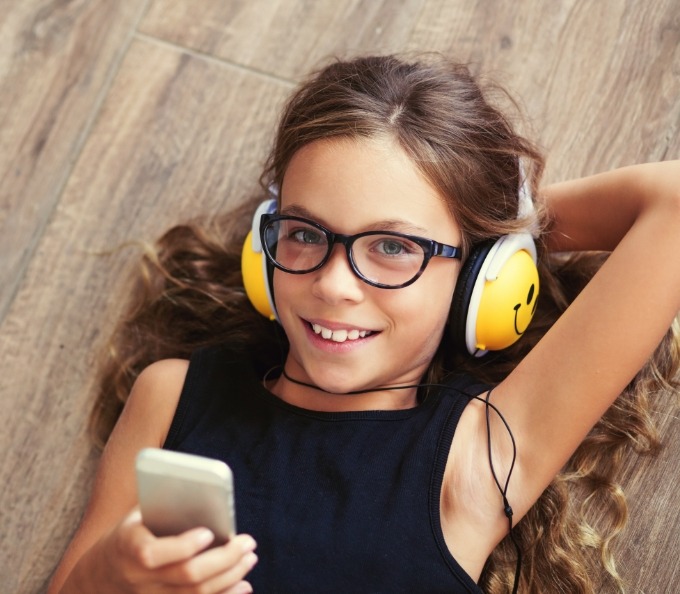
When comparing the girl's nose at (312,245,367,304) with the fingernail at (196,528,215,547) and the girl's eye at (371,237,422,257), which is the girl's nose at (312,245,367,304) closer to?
the girl's eye at (371,237,422,257)

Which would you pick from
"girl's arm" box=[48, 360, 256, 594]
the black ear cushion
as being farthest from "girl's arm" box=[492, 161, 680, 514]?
"girl's arm" box=[48, 360, 256, 594]

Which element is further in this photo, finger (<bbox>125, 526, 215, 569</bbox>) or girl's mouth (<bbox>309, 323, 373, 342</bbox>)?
girl's mouth (<bbox>309, 323, 373, 342</bbox>)

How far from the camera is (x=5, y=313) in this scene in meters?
1.64

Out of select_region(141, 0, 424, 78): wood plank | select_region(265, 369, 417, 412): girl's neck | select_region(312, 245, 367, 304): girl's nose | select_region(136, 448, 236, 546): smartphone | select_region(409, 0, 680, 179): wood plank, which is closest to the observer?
select_region(136, 448, 236, 546): smartphone

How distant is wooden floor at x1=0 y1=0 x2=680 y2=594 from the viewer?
1.56 metres

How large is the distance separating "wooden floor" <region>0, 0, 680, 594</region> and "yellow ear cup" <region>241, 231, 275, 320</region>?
320 millimetres

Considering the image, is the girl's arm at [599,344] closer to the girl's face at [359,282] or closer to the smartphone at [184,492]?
the girl's face at [359,282]

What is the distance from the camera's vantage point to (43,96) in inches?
68.1

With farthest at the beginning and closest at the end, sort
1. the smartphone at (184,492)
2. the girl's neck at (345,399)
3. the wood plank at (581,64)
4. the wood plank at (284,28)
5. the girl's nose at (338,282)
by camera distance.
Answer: the wood plank at (284,28)
the wood plank at (581,64)
the girl's neck at (345,399)
the girl's nose at (338,282)
the smartphone at (184,492)

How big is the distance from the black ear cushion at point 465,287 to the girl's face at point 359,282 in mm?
14

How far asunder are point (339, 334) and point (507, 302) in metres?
0.26

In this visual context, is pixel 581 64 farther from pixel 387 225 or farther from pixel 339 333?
pixel 339 333

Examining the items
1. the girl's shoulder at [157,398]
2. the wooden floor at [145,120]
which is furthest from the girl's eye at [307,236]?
the wooden floor at [145,120]

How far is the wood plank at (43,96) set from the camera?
5.49 feet
